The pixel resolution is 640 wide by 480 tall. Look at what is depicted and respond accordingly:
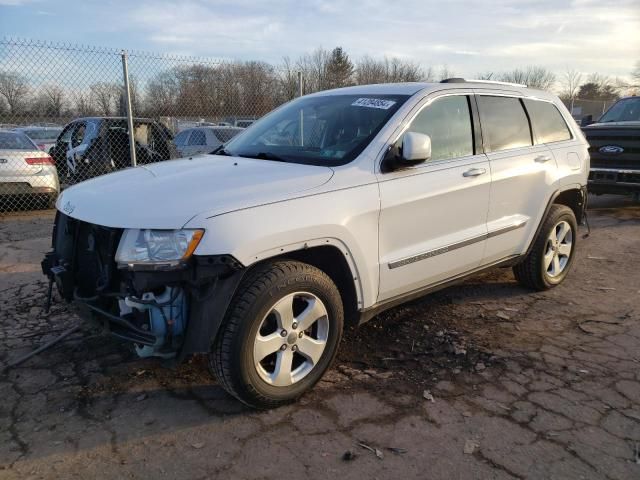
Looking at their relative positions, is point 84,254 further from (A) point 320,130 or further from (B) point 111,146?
(B) point 111,146

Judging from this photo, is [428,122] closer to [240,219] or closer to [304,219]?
[304,219]

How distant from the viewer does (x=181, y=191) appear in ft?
9.03

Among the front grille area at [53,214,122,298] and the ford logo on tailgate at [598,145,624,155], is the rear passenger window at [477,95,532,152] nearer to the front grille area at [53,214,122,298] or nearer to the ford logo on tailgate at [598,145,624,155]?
→ the front grille area at [53,214,122,298]

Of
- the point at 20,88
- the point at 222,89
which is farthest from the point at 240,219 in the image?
the point at 222,89

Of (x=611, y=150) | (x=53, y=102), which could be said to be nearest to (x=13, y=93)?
(x=53, y=102)

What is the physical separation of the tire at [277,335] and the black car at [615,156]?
292 inches

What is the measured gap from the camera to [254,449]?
257 cm

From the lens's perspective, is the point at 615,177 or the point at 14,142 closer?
the point at 14,142

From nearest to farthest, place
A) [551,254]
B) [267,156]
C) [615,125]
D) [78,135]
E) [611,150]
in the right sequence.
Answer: [267,156] → [551,254] → [611,150] → [615,125] → [78,135]

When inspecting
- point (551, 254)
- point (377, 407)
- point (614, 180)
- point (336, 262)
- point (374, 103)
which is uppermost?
point (374, 103)

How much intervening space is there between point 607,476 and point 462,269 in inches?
68.7

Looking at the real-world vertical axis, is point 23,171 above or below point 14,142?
below

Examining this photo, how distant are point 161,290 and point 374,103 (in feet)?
6.47

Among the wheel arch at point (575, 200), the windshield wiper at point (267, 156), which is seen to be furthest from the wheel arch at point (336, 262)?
the wheel arch at point (575, 200)
